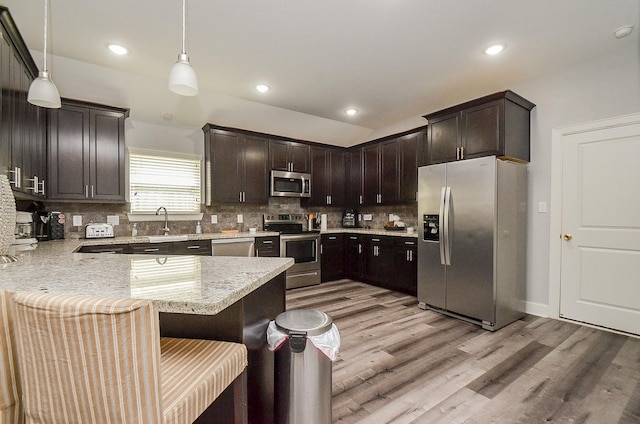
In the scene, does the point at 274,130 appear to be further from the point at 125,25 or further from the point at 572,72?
the point at 572,72

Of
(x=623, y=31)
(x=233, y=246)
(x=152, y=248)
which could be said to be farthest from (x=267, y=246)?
(x=623, y=31)

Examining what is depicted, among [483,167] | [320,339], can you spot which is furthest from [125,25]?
[483,167]

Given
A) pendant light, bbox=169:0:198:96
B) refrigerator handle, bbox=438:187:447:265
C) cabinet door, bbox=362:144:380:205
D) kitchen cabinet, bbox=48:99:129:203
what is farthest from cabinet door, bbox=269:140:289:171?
pendant light, bbox=169:0:198:96

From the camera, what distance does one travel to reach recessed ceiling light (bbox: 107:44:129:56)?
2782mm

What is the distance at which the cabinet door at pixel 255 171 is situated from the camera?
15.1ft

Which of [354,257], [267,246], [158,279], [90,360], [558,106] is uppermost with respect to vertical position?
[558,106]

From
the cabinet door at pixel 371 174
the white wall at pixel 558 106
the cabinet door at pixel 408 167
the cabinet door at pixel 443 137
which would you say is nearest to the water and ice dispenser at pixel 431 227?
the cabinet door at pixel 443 137

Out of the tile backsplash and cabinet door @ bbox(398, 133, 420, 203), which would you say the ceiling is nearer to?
cabinet door @ bbox(398, 133, 420, 203)

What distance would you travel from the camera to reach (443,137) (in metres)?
3.61

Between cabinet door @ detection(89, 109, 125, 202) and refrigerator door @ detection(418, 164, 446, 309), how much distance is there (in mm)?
3807

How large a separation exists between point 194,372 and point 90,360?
1.13 ft

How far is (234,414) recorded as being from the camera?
1.20 meters

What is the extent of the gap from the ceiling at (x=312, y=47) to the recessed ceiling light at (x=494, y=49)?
0.06 meters

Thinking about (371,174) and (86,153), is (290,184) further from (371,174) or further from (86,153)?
(86,153)
